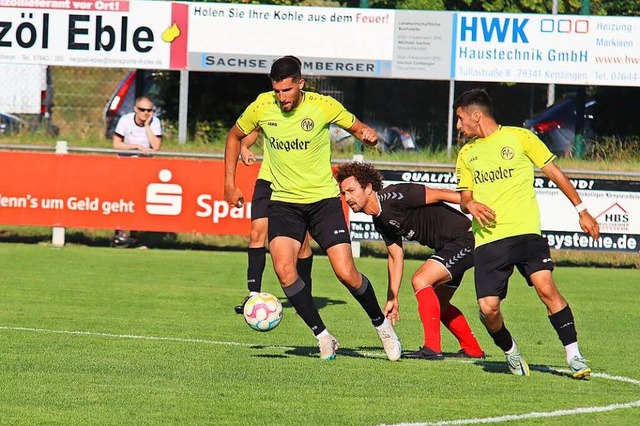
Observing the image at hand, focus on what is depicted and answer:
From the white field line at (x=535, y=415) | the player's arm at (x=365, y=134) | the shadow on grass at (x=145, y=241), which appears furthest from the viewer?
the shadow on grass at (x=145, y=241)

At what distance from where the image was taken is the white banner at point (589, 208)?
17.2 m

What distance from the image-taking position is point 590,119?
23.2 metres

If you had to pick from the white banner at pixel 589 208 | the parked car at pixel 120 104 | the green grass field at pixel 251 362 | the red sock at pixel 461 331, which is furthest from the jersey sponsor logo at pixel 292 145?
the parked car at pixel 120 104

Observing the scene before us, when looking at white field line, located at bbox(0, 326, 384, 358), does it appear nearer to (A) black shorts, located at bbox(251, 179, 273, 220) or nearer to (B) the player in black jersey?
(B) the player in black jersey

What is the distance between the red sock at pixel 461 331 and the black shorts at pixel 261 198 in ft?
8.41

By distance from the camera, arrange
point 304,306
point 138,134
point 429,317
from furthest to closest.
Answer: point 138,134, point 429,317, point 304,306

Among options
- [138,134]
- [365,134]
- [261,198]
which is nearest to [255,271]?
[261,198]

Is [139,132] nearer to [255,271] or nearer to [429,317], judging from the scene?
[255,271]

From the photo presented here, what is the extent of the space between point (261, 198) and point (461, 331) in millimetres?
2826

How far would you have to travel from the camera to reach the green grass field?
7.14 meters

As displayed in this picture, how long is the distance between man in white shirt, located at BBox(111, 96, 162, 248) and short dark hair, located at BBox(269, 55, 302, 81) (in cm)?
924

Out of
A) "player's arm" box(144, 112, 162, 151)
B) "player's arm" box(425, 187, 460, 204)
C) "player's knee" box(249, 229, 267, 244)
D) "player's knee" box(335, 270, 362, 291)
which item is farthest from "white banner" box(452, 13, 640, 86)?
"player's knee" box(335, 270, 362, 291)

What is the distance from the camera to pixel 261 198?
12.0 m

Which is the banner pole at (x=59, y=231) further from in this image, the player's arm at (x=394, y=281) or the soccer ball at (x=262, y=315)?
the player's arm at (x=394, y=281)
